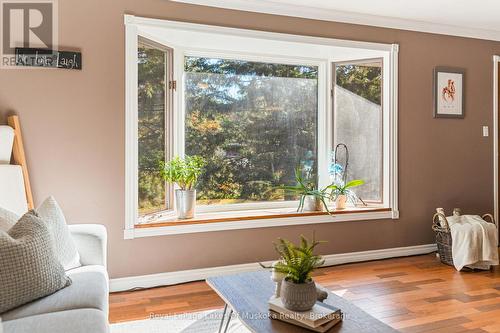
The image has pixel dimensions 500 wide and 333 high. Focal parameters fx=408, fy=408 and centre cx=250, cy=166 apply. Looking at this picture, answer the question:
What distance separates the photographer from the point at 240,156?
163 inches

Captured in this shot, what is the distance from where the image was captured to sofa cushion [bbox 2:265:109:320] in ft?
5.84

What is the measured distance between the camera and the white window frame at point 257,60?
3209mm

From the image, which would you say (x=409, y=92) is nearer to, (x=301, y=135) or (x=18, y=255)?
(x=301, y=135)

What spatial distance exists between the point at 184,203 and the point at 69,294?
1.65 meters

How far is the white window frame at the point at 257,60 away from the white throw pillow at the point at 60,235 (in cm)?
90

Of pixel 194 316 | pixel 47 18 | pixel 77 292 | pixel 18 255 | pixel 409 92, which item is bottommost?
pixel 194 316

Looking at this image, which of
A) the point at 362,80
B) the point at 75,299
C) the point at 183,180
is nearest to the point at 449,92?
the point at 362,80

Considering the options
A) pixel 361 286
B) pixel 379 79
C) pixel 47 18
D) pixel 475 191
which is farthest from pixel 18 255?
pixel 475 191

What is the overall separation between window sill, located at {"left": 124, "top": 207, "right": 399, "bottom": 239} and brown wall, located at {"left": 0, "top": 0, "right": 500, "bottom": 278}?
64 millimetres

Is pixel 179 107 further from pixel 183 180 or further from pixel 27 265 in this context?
pixel 27 265

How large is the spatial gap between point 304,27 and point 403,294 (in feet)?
8.10

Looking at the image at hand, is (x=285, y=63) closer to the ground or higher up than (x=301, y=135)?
higher up

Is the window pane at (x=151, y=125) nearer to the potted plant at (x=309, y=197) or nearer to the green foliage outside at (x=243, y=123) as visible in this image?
the green foliage outside at (x=243, y=123)

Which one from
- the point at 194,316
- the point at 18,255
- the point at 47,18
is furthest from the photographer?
the point at 47,18
